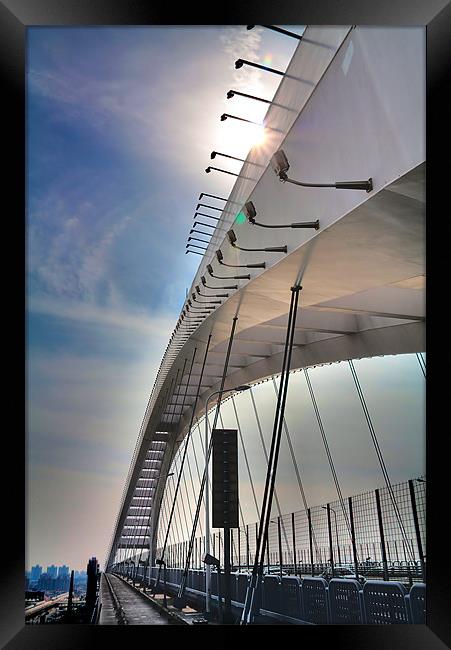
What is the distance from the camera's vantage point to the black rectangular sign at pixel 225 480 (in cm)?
1292

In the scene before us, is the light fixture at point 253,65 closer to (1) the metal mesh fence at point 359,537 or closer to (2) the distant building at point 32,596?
(1) the metal mesh fence at point 359,537

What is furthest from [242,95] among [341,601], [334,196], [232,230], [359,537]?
[359,537]

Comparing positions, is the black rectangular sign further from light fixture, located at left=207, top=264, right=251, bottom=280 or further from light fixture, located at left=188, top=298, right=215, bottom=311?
light fixture, located at left=188, top=298, right=215, bottom=311

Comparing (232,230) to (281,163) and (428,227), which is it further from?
(428,227)

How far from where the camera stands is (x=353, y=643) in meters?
5.87

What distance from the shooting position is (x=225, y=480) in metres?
13.1

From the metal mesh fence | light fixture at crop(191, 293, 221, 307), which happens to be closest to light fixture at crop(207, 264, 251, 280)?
light fixture at crop(191, 293, 221, 307)

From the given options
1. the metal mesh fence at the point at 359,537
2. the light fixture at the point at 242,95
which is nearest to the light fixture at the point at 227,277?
the light fixture at the point at 242,95

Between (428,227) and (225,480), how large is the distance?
27.1 feet

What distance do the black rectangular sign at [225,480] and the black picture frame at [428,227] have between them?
6860 millimetres

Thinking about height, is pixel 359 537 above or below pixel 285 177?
below

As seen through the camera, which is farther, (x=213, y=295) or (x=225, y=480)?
(x=213, y=295)

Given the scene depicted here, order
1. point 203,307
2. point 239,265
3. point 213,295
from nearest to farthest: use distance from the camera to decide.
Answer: point 239,265, point 213,295, point 203,307
